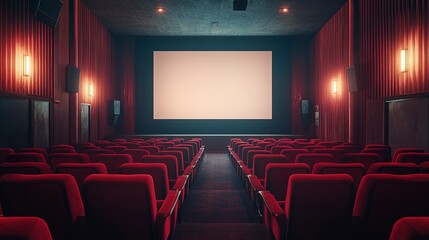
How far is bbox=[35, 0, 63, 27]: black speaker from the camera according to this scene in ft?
25.0

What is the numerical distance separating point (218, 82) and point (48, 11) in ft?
24.1

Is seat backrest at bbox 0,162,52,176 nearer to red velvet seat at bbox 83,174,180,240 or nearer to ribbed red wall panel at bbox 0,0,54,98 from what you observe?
red velvet seat at bbox 83,174,180,240

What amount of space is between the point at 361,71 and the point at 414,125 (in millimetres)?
2507

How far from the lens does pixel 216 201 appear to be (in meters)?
4.65

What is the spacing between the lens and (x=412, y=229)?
39.6 inches

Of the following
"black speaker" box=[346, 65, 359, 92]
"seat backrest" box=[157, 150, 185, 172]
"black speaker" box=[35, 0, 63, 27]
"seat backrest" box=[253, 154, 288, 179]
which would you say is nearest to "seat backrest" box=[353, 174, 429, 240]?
"seat backrest" box=[253, 154, 288, 179]

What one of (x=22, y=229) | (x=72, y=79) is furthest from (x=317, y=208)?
(x=72, y=79)

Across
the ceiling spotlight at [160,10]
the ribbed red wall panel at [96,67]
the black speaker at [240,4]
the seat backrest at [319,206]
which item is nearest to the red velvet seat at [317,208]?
the seat backrest at [319,206]

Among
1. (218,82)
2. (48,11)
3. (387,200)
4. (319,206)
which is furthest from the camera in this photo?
(218,82)

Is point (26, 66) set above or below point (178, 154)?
above

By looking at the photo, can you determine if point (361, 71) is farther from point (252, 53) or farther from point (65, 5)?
point (65, 5)

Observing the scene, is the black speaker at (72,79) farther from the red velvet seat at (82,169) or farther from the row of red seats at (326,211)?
the row of red seats at (326,211)

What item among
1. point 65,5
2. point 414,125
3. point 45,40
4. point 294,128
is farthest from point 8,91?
point 294,128

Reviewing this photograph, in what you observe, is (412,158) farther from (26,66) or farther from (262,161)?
(26,66)
